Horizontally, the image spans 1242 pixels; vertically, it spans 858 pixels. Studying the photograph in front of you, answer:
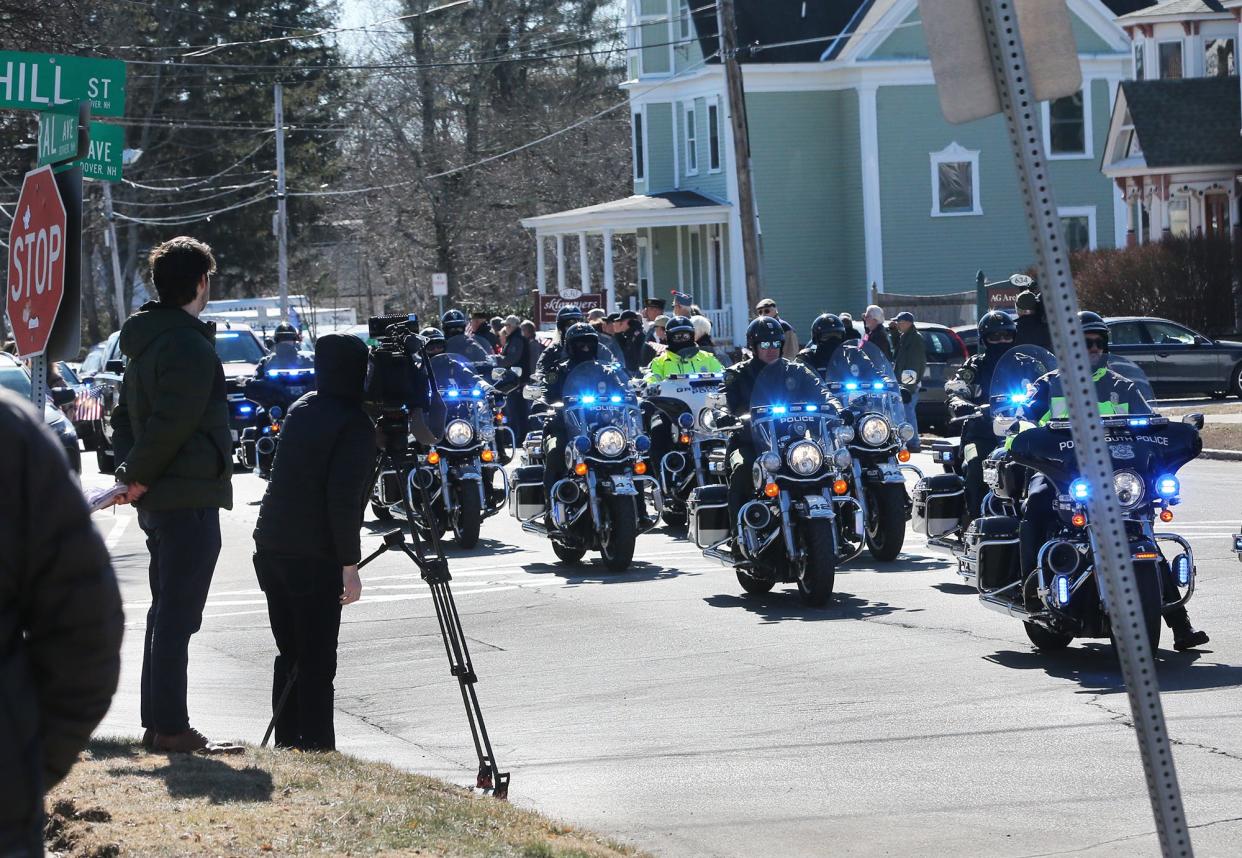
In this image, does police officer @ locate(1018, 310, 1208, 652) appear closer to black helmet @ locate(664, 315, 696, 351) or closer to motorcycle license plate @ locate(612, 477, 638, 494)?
motorcycle license plate @ locate(612, 477, 638, 494)

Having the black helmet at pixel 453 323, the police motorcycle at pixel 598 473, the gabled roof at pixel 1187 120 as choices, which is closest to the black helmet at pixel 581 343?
the police motorcycle at pixel 598 473

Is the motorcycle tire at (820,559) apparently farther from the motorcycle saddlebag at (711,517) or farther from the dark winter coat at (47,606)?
the dark winter coat at (47,606)

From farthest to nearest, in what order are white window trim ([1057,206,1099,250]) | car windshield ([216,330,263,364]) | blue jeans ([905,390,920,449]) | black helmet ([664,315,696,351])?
white window trim ([1057,206,1099,250])
car windshield ([216,330,263,364])
black helmet ([664,315,696,351])
blue jeans ([905,390,920,449])

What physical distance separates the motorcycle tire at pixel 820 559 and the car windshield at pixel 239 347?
18.0 m

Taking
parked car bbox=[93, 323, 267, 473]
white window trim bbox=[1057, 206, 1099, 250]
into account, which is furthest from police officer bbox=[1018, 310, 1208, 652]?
white window trim bbox=[1057, 206, 1099, 250]

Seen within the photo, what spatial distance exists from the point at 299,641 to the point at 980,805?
2.79 m

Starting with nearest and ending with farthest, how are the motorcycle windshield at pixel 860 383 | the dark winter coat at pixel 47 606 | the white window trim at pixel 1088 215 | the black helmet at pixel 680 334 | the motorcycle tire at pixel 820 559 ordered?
the dark winter coat at pixel 47 606, the motorcycle tire at pixel 820 559, the motorcycle windshield at pixel 860 383, the black helmet at pixel 680 334, the white window trim at pixel 1088 215

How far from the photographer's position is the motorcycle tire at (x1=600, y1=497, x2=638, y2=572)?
14773 millimetres

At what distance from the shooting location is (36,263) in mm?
7695

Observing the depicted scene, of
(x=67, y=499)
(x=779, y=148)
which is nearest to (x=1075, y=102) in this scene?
(x=779, y=148)

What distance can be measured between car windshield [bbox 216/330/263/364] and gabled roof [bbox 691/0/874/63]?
18499mm

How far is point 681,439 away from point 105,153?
825 centimetres

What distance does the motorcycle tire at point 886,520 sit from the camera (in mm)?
14977

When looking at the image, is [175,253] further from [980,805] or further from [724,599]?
[724,599]
